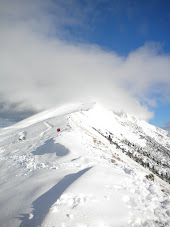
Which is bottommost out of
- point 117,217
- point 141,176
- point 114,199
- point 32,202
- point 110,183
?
point 32,202

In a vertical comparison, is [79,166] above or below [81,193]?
above

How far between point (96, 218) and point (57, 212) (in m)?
1.97

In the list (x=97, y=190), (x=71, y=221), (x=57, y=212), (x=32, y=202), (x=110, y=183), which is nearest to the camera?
(x=71, y=221)

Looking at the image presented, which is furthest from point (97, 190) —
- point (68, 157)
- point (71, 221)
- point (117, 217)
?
point (68, 157)

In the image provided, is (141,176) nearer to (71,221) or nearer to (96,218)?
(96,218)

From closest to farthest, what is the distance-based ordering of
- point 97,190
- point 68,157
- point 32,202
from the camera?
point 32,202 → point 97,190 → point 68,157

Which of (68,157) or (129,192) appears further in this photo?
(68,157)

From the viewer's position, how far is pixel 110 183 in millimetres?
9883

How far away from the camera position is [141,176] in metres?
12.1

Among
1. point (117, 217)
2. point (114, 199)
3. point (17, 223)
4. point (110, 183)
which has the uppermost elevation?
point (110, 183)

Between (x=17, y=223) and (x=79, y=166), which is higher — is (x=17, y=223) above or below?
below

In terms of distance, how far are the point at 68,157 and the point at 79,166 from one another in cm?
353

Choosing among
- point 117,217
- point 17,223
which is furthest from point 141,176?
point 17,223

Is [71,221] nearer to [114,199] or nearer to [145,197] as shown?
[114,199]
